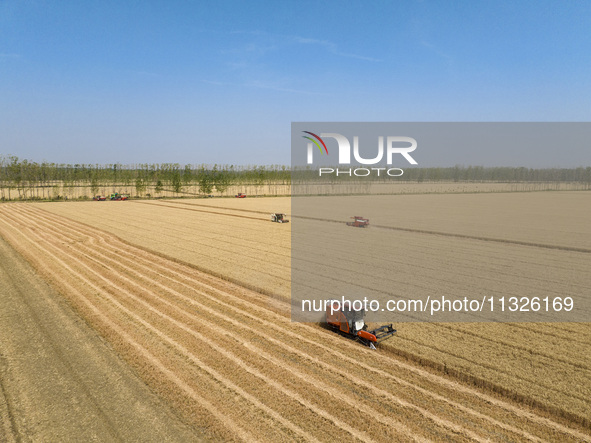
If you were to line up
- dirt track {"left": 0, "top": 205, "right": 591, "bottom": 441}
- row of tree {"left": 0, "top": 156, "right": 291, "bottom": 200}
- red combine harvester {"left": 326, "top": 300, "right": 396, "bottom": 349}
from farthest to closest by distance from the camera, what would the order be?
row of tree {"left": 0, "top": 156, "right": 291, "bottom": 200} → red combine harvester {"left": 326, "top": 300, "right": 396, "bottom": 349} → dirt track {"left": 0, "top": 205, "right": 591, "bottom": 441}

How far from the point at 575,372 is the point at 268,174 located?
112 m

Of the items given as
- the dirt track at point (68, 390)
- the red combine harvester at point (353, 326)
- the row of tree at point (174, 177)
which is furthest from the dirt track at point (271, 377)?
the row of tree at point (174, 177)

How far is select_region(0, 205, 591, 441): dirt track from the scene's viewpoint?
862cm

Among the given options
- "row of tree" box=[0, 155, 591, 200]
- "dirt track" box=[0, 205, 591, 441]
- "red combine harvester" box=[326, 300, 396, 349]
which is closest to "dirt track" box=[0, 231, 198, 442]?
"dirt track" box=[0, 205, 591, 441]

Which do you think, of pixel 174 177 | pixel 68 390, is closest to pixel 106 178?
pixel 174 177

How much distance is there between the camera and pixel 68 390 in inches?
401

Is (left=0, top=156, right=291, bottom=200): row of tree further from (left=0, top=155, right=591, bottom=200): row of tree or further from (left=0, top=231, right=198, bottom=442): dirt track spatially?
(left=0, top=231, right=198, bottom=442): dirt track

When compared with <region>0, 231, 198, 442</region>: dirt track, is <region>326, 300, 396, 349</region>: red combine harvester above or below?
above

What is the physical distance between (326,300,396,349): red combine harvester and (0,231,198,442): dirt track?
637 cm

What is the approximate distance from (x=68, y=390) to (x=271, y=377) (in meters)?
5.59

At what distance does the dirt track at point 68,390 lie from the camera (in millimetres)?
8680

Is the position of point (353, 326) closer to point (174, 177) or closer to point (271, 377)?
point (271, 377)

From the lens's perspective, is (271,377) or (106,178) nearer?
(271,377)

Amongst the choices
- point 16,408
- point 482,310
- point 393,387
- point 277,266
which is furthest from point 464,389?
point 277,266
